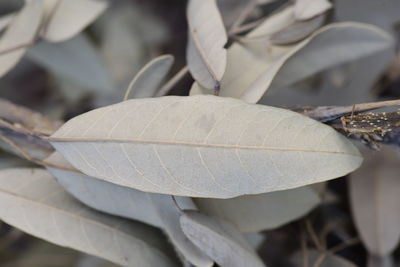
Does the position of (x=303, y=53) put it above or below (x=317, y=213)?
above

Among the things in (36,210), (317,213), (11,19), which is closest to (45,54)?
(11,19)

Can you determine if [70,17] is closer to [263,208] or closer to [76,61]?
[76,61]

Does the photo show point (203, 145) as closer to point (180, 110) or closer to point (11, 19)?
point (180, 110)

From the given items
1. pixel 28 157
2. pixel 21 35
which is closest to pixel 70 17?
pixel 21 35

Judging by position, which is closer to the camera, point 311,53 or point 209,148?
point 209,148

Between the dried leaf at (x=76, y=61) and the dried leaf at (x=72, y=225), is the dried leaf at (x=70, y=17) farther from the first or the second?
the dried leaf at (x=72, y=225)

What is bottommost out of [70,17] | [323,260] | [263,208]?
[323,260]
